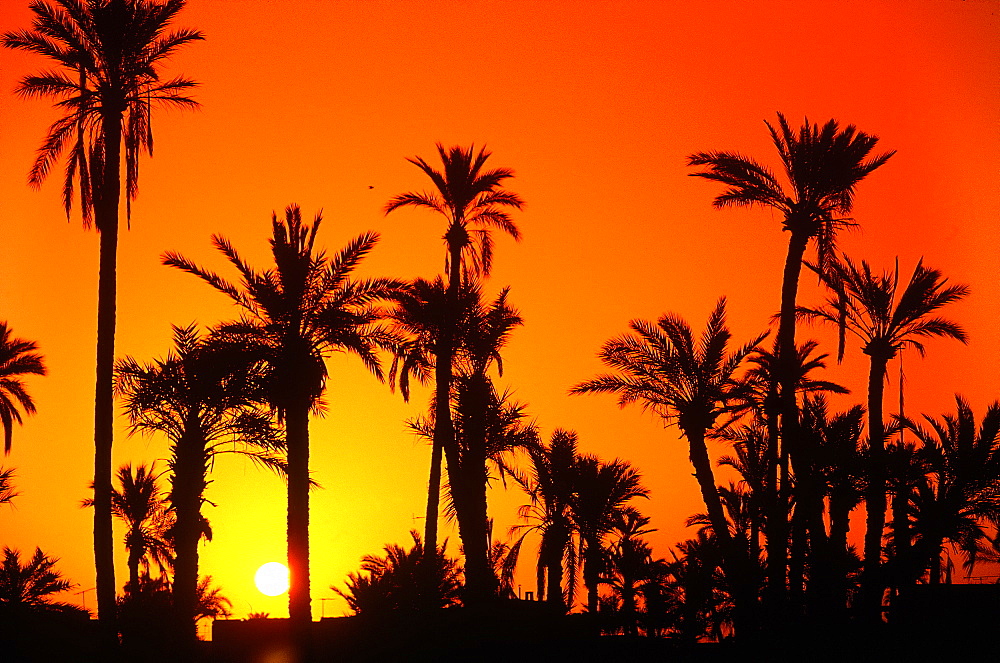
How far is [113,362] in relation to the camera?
92.5ft

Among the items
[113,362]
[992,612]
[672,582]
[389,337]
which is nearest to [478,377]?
[389,337]

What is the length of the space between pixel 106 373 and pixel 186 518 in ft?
12.0

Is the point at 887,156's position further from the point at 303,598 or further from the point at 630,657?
the point at 303,598

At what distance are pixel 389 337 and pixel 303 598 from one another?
609 centimetres

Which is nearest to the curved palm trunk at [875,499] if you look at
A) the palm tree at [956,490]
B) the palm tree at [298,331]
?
the palm tree at [956,490]

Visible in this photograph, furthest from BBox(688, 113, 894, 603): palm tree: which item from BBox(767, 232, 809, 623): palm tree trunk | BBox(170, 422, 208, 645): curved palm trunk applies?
BBox(170, 422, 208, 645): curved palm trunk

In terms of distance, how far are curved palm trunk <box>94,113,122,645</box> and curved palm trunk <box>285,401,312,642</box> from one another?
3.71 meters

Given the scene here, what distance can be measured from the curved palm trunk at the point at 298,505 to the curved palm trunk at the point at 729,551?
9.59 metres

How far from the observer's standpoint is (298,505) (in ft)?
89.8

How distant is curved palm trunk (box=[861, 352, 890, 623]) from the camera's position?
2973cm

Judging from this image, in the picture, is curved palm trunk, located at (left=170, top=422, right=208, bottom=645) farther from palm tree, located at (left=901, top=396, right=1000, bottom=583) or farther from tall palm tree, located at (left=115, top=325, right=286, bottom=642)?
palm tree, located at (left=901, top=396, right=1000, bottom=583)

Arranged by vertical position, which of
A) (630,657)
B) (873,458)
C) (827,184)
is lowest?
(630,657)

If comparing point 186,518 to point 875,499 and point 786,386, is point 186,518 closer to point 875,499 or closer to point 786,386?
point 786,386

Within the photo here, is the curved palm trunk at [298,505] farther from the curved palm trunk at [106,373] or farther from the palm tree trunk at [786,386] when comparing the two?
the palm tree trunk at [786,386]
